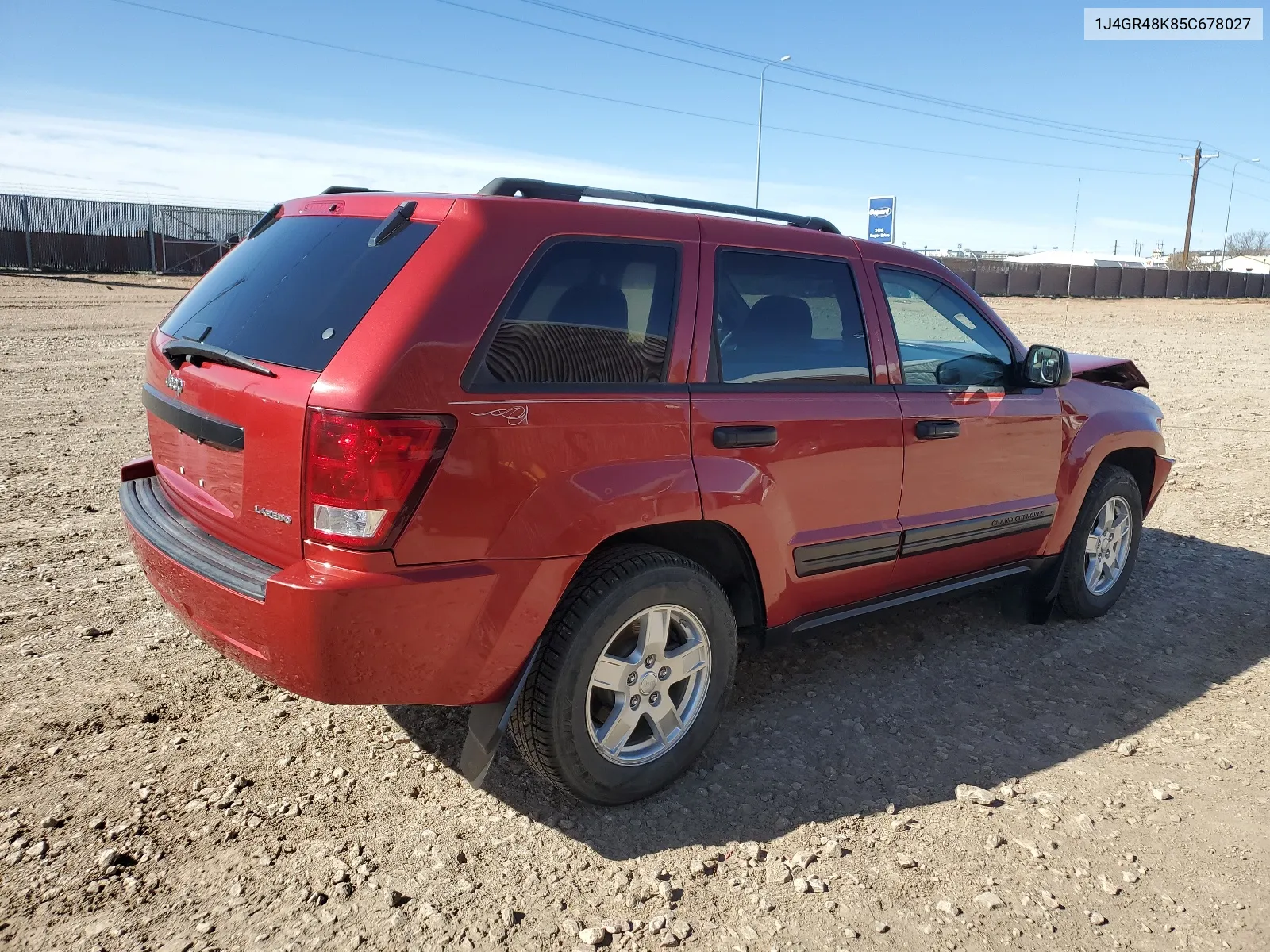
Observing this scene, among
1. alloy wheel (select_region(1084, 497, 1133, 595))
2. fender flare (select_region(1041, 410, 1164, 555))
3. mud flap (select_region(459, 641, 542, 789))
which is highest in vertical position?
fender flare (select_region(1041, 410, 1164, 555))

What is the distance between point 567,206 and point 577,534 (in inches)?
40.3

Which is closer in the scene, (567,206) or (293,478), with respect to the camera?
(293,478)

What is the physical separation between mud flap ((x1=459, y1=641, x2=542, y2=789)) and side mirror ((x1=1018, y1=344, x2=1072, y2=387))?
262 cm

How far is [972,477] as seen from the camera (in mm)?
4141

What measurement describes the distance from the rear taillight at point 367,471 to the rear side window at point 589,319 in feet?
0.89

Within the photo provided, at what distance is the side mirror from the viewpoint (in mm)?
Result: 4211

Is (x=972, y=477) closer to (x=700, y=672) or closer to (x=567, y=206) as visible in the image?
(x=700, y=672)

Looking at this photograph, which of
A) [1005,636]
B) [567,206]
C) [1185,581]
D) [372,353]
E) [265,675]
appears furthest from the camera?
[1185,581]

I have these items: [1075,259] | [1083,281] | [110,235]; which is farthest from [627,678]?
[1075,259]

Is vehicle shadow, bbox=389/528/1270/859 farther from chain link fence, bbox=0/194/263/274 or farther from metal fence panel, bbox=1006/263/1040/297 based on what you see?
metal fence panel, bbox=1006/263/1040/297

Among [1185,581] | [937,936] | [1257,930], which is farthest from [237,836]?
[1185,581]

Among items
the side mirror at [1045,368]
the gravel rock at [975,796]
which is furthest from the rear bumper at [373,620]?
the side mirror at [1045,368]

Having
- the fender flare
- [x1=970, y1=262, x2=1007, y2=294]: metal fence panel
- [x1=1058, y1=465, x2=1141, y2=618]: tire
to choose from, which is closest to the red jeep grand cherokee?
the fender flare

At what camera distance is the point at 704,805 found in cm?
319
